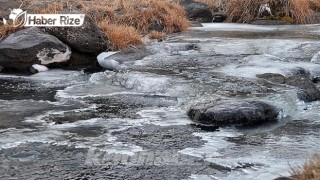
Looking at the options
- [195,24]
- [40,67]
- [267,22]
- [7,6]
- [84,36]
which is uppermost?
[7,6]

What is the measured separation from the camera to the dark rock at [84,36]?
33.3 ft

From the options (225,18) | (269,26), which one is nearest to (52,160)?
(269,26)

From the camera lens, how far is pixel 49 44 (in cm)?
962

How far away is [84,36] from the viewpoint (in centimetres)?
1023

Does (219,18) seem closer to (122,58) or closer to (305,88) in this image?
(122,58)

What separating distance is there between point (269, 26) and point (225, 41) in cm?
398

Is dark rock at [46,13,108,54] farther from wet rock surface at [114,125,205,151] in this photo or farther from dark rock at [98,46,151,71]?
wet rock surface at [114,125,205,151]

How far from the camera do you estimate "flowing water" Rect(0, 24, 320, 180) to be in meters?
4.41

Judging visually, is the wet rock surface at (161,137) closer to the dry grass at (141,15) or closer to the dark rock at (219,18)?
the dry grass at (141,15)

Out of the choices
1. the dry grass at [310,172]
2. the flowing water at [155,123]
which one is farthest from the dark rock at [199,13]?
the dry grass at [310,172]

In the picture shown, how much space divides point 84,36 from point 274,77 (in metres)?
4.20

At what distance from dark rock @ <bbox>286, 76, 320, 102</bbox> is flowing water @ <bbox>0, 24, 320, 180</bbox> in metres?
0.13

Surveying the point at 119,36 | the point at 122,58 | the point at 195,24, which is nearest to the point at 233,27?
the point at 195,24

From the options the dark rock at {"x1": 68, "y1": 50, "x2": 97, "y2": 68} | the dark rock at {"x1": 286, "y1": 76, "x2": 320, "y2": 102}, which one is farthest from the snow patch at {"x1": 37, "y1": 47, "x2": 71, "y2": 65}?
the dark rock at {"x1": 286, "y1": 76, "x2": 320, "y2": 102}
